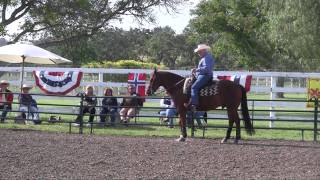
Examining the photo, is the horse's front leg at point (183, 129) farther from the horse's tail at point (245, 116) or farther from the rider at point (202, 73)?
the horse's tail at point (245, 116)

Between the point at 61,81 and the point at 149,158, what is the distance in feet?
33.3

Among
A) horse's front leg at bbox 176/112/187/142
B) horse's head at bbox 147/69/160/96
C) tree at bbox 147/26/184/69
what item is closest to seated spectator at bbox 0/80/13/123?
horse's head at bbox 147/69/160/96

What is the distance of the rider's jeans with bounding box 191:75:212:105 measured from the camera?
13.1 m

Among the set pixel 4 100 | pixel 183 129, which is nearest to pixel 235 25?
pixel 4 100

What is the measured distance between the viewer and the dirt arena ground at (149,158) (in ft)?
27.3

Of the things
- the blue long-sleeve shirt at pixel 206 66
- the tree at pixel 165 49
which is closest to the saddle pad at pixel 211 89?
the blue long-sleeve shirt at pixel 206 66

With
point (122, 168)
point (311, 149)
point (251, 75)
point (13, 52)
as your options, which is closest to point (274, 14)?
point (251, 75)

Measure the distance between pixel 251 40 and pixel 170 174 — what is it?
39.2 m

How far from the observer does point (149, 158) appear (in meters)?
10.0

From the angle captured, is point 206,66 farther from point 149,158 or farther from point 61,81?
point 61,81

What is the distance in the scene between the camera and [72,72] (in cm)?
1955

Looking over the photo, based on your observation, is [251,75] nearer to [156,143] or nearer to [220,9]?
[156,143]

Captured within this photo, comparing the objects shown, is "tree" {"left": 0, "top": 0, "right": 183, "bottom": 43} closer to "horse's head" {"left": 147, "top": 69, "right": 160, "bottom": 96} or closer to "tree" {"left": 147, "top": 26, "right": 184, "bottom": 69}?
"horse's head" {"left": 147, "top": 69, "right": 160, "bottom": 96}

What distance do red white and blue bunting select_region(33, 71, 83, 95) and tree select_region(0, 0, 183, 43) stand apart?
5.72 metres
